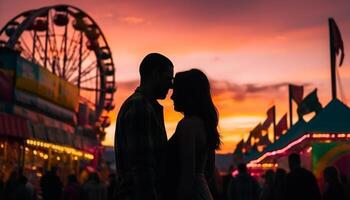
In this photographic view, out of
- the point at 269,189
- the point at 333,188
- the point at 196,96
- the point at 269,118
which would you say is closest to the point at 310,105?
the point at 269,189

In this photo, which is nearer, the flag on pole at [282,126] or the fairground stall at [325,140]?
the fairground stall at [325,140]

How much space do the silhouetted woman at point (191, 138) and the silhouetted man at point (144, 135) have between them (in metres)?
0.13

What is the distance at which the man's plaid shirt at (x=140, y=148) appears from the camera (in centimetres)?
394

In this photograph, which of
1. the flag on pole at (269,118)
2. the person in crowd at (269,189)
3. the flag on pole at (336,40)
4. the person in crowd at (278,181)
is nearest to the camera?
the person in crowd at (278,181)

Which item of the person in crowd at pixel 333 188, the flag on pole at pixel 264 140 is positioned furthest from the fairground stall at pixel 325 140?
the flag on pole at pixel 264 140

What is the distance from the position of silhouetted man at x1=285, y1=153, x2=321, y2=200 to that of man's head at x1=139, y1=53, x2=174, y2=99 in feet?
16.2

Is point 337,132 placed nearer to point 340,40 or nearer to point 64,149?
point 340,40

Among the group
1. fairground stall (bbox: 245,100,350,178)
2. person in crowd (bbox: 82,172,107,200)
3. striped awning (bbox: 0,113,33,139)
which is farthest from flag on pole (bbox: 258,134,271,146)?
person in crowd (bbox: 82,172,107,200)

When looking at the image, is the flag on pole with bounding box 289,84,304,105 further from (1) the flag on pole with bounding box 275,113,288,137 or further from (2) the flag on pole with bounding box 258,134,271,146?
(2) the flag on pole with bounding box 258,134,271,146

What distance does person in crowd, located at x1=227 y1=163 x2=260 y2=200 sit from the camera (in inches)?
516

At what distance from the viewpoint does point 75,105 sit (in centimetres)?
4441

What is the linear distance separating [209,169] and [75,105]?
1579 inches

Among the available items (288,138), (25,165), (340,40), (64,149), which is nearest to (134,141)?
(288,138)

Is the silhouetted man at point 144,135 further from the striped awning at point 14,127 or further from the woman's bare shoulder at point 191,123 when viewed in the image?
the striped awning at point 14,127
